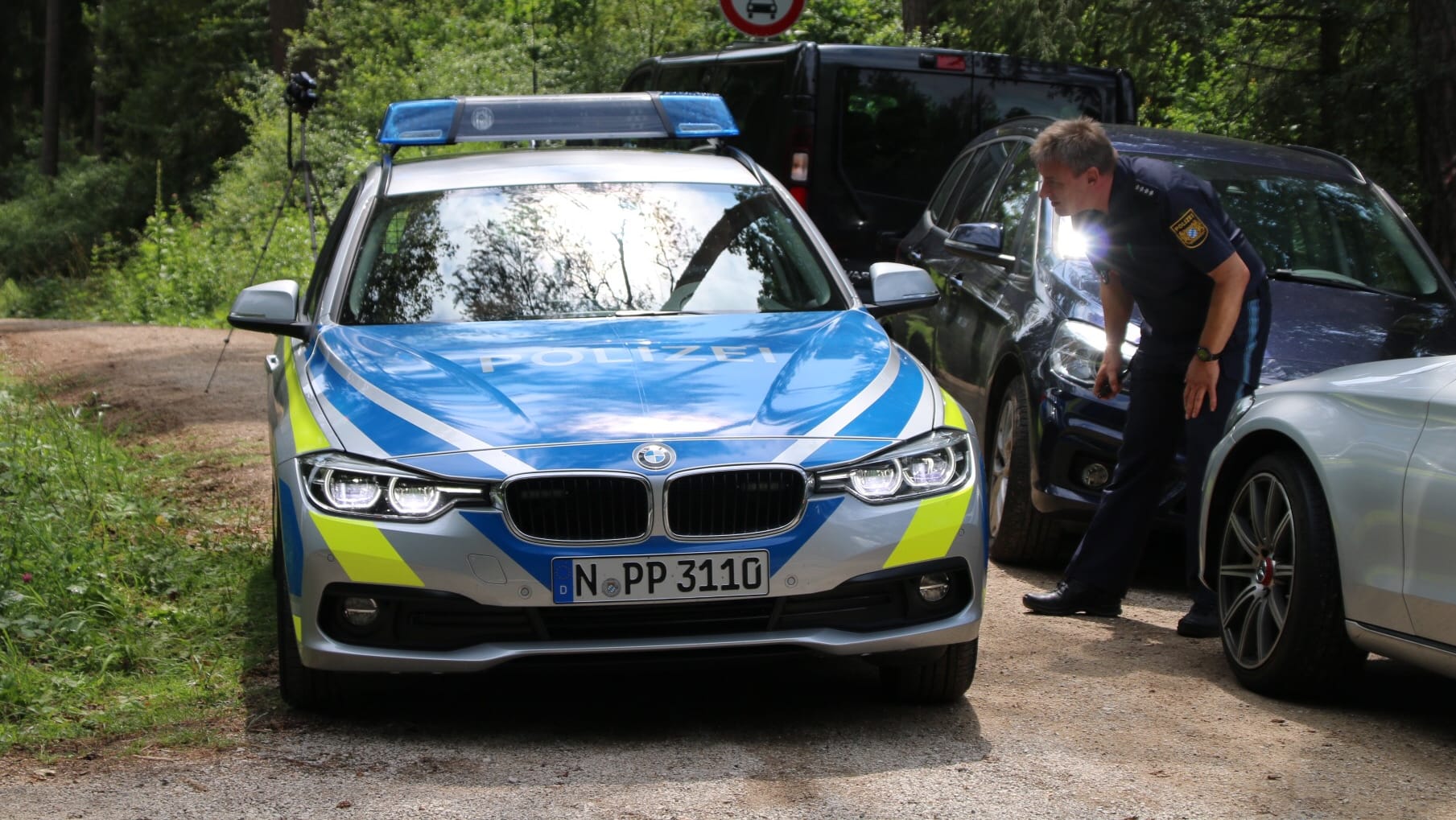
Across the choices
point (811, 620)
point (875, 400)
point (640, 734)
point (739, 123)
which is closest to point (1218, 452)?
point (875, 400)

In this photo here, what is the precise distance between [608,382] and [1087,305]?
8.50 feet

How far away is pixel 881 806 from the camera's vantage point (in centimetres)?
412

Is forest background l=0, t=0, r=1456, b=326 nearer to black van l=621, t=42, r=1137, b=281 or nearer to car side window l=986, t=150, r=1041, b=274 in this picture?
black van l=621, t=42, r=1137, b=281

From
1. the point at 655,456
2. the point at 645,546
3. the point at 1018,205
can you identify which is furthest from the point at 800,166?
the point at 645,546

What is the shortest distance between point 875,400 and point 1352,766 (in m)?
1.49

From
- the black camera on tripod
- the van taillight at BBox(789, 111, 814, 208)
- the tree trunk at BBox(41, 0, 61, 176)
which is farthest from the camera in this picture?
the tree trunk at BBox(41, 0, 61, 176)

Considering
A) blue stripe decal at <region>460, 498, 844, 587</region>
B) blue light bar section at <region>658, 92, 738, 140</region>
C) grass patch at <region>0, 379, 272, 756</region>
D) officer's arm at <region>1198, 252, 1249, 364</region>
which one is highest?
blue light bar section at <region>658, 92, 738, 140</region>

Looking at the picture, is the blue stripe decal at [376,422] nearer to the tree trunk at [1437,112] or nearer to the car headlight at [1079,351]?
the car headlight at [1079,351]

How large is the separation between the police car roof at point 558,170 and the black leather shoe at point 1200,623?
209cm

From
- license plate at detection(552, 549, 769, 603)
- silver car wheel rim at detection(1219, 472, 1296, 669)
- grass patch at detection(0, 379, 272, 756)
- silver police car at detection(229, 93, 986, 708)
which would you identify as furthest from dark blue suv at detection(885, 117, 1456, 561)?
grass patch at detection(0, 379, 272, 756)

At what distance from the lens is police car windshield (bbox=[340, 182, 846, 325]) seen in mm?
5797

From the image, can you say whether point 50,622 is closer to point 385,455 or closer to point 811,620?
point 385,455

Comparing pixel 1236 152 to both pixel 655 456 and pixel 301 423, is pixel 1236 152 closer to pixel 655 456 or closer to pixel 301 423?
pixel 655 456

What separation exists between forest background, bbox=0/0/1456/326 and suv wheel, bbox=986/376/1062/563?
5.33 metres
